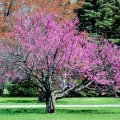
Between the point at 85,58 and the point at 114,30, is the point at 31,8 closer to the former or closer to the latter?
the point at 114,30

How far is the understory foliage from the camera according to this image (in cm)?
2073

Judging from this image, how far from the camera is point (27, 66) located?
20.7 metres

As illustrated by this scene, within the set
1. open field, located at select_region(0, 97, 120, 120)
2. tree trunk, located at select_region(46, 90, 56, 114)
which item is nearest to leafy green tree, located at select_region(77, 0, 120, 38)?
open field, located at select_region(0, 97, 120, 120)

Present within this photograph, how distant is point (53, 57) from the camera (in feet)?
68.1

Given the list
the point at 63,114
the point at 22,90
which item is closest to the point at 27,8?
the point at 22,90

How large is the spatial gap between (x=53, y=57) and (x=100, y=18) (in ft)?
68.8

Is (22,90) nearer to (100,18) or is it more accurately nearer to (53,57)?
(100,18)

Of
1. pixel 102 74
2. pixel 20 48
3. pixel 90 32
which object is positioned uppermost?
pixel 90 32

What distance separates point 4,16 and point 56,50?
1816cm

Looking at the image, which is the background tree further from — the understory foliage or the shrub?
the understory foliage

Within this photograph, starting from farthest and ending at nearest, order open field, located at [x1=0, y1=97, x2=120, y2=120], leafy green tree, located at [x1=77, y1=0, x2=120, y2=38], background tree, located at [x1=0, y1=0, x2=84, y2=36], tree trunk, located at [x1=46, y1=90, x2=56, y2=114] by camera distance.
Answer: leafy green tree, located at [x1=77, y1=0, x2=120, y2=38] < background tree, located at [x1=0, y1=0, x2=84, y2=36] < tree trunk, located at [x1=46, y1=90, x2=56, y2=114] < open field, located at [x1=0, y1=97, x2=120, y2=120]

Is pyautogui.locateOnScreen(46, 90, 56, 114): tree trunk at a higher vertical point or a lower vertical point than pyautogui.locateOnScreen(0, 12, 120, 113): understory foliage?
lower

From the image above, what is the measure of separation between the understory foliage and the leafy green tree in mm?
17659

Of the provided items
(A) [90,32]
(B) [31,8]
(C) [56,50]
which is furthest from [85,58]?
(A) [90,32]
